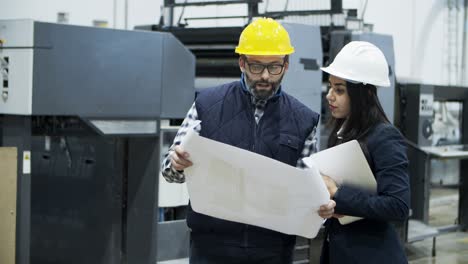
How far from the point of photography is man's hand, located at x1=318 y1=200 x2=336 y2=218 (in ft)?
5.54

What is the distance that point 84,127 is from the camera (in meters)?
3.50

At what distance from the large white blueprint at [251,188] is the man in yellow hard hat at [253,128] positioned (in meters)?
0.06

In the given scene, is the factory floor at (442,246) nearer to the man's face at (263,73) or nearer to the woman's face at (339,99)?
the woman's face at (339,99)

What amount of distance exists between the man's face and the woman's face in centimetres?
15

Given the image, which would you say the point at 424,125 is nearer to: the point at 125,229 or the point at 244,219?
the point at 125,229

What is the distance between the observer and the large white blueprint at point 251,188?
165cm

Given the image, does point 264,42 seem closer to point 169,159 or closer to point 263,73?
point 263,73

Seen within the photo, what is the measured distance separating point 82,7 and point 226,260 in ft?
12.3

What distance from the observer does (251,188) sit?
1700 millimetres

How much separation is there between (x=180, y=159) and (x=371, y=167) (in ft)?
1.62

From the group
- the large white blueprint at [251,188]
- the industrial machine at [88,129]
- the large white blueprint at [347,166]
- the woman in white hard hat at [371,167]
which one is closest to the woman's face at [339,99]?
the woman in white hard hat at [371,167]

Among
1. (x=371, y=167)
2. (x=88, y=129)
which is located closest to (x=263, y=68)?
(x=371, y=167)

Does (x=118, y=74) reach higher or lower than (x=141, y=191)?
higher

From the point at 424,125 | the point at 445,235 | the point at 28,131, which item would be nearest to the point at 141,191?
the point at 28,131
